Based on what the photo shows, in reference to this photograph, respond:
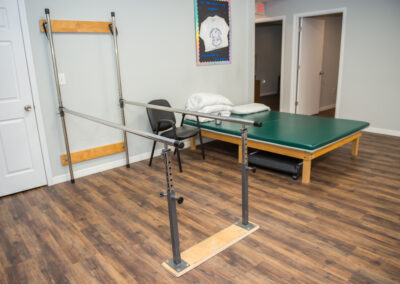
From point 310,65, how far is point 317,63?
280 millimetres

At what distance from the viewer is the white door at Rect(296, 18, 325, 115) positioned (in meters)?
6.07

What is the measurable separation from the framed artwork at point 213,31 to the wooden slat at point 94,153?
1.76m

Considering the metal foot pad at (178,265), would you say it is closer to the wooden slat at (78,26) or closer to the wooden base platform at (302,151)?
the wooden base platform at (302,151)

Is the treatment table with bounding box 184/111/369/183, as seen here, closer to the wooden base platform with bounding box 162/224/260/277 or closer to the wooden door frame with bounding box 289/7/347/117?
the wooden base platform with bounding box 162/224/260/277

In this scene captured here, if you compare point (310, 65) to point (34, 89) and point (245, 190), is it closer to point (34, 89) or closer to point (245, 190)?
point (245, 190)

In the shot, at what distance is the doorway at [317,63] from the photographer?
6.10 meters

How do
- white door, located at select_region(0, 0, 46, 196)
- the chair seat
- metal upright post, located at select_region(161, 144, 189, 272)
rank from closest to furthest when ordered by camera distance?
metal upright post, located at select_region(161, 144, 189, 272)
white door, located at select_region(0, 0, 46, 196)
the chair seat

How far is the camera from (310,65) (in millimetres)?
6352

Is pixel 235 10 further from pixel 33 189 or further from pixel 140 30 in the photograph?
pixel 33 189

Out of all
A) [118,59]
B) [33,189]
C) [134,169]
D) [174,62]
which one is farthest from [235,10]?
[33,189]

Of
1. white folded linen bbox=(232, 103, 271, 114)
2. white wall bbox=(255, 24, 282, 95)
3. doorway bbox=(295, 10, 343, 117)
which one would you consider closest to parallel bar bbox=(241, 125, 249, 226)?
white folded linen bbox=(232, 103, 271, 114)

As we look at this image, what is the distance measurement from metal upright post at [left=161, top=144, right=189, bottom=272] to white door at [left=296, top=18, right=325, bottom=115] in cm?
509

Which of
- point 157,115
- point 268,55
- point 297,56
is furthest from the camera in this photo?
point 268,55

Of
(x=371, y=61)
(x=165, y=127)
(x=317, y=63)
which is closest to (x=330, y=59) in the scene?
(x=317, y=63)
